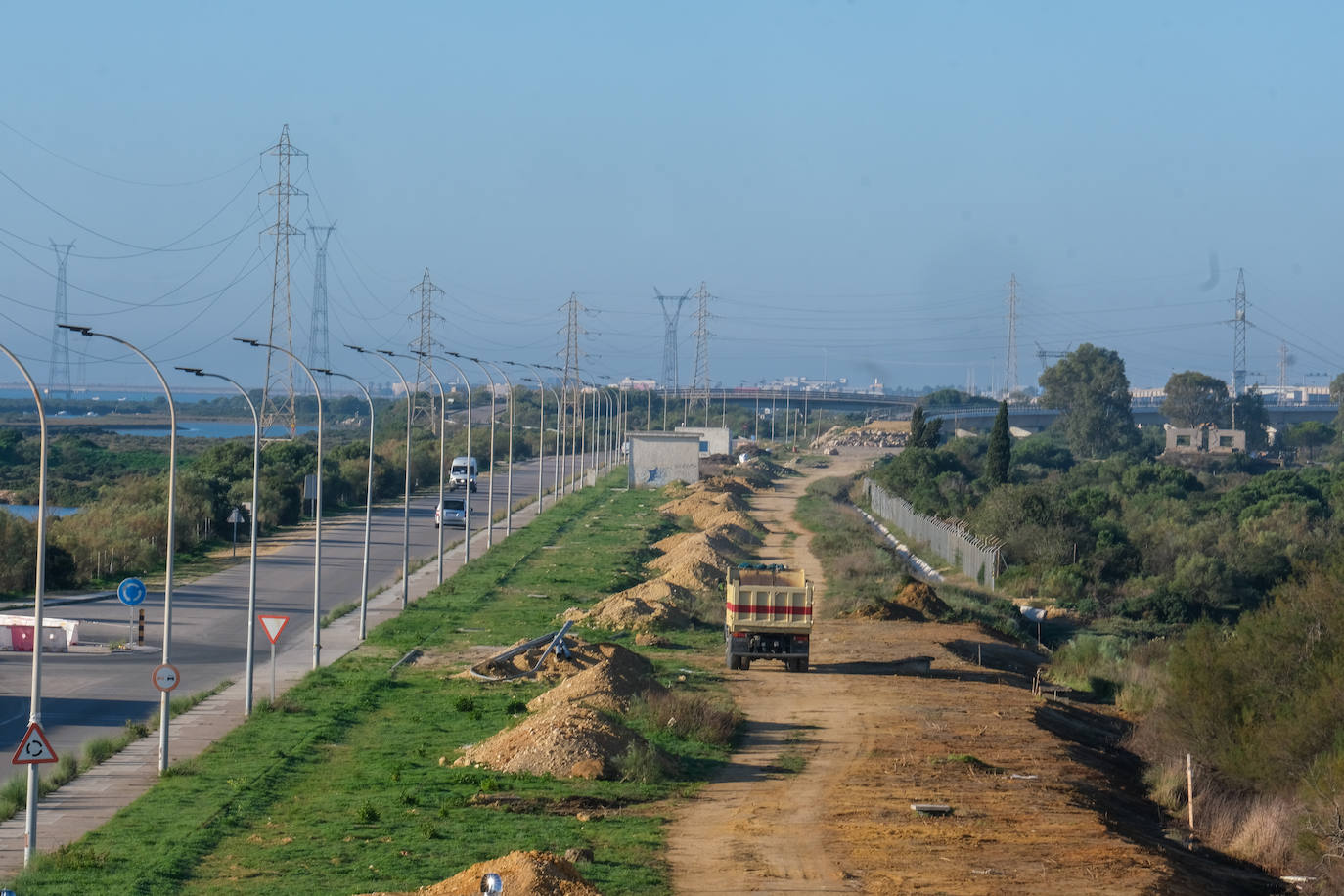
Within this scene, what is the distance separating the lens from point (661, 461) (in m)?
96.8

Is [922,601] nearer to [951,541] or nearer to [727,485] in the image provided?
[951,541]

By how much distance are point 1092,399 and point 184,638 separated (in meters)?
127

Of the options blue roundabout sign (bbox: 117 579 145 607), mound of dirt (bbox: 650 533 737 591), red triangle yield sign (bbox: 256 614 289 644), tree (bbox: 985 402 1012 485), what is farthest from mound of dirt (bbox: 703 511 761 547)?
blue roundabout sign (bbox: 117 579 145 607)

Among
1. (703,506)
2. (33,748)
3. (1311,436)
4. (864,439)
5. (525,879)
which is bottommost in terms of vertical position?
(525,879)

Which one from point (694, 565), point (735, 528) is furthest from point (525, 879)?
point (735, 528)

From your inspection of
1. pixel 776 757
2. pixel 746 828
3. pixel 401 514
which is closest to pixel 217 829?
pixel 746 828

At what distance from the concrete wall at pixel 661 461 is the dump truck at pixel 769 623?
63765mm

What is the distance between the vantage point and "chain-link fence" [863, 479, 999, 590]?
55.8m

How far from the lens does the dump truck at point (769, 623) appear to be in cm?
3111

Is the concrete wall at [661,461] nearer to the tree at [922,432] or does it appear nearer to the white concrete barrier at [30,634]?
the tree at [922,432]

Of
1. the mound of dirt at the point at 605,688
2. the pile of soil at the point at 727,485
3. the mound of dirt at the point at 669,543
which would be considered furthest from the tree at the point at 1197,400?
the mound of dirt at the point at 605,688

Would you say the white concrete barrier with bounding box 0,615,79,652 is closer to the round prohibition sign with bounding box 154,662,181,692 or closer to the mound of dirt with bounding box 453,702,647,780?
the round prohibition sign with bounding box 154,662,181,692

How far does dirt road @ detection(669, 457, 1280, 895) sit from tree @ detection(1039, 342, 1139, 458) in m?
118

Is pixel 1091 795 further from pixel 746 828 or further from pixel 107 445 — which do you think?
pixel 107 445
